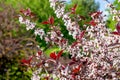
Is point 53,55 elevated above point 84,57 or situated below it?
above

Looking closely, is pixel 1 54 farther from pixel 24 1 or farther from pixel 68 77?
pixel 24 1

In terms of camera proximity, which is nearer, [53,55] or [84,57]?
[53,55]

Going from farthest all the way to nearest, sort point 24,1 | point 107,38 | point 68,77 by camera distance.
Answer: point 24,1 → point 107,38 → point 68,77

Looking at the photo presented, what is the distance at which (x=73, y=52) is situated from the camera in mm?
5660

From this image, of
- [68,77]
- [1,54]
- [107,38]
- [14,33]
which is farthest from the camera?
[14,33]

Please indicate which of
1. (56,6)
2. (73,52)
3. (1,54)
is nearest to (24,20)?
(56,6)

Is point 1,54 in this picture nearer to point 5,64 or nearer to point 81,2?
point 5,64

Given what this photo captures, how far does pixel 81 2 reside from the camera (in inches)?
1708

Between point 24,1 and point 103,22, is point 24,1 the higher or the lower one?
the lower one

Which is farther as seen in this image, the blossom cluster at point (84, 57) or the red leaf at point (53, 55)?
the blossom cluster at point (84, 57)

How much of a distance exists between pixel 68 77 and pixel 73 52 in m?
0.71

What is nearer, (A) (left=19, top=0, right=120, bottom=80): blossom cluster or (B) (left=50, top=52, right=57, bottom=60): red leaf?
(B) (left=50, top=52, right=57, bottom=60): red leaf

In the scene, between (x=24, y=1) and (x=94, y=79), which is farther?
(x=24, y=1)

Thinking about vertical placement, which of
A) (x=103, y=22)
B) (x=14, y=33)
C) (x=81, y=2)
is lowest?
(x=81, y=2)
